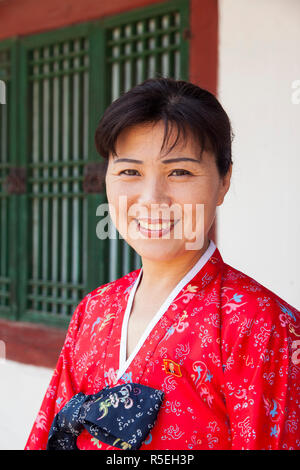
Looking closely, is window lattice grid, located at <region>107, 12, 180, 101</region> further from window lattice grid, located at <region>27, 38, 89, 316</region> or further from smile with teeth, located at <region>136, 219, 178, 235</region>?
smile with teeth, located at <region>136, 219, 178, 235</region>

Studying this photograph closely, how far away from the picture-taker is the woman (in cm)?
108

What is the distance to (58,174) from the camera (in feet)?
10.3

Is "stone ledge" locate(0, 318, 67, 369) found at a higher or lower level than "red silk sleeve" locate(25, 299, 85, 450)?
lower

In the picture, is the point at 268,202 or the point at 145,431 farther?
the point at 268,202

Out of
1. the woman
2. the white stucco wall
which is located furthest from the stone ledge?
the woman

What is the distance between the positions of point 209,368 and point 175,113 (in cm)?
59

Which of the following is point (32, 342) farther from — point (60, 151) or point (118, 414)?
point (118, 414)

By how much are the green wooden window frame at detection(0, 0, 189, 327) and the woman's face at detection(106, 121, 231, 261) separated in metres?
1.56

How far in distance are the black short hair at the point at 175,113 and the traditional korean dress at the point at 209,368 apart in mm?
311

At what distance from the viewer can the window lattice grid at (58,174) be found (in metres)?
3.07

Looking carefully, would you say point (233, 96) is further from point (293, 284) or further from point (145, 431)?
point (145, 431)
